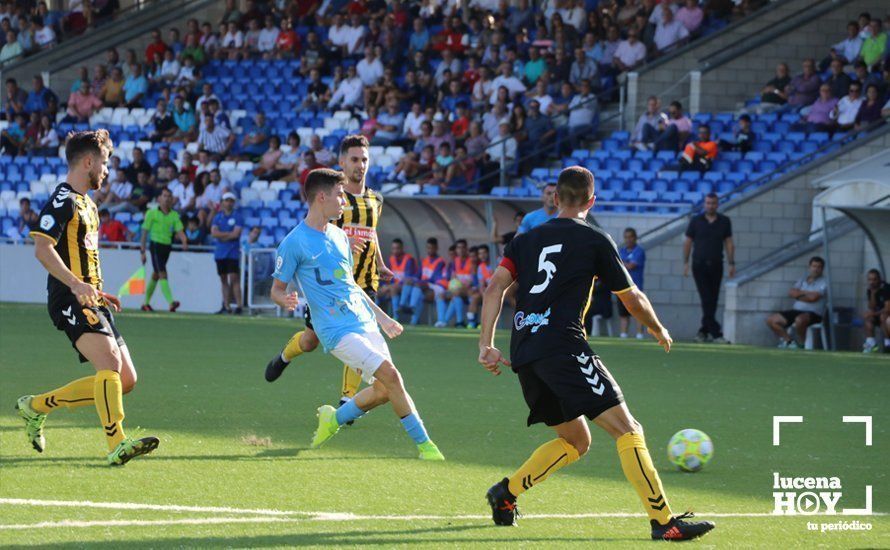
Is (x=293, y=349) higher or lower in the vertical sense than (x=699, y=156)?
lower

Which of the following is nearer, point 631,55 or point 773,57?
point 773,57

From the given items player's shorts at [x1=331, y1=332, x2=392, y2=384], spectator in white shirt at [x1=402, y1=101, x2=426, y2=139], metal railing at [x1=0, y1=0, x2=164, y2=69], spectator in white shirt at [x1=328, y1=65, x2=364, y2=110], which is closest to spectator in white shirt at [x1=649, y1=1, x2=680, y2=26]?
spectator in white shirt at [x1=402, y1=101, x2=426, y2=139]

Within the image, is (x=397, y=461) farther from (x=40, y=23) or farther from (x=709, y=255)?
(x=40, y=23)

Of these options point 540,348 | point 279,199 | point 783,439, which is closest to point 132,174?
point 279,199

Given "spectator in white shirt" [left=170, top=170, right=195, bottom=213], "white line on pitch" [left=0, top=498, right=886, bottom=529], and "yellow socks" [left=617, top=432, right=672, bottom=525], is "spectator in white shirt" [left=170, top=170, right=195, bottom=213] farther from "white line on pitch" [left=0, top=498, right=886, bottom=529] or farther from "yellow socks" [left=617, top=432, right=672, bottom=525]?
"yellow socks" [left=617, top=432, right=672, bottom=525]

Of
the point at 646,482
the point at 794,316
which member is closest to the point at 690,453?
the point at 646,482

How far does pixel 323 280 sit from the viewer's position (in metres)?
8.80

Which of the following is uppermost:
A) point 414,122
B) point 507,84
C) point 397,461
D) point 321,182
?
point 507,84

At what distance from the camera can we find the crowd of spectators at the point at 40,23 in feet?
117

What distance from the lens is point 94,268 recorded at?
339 inches

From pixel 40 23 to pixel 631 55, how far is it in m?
16.7

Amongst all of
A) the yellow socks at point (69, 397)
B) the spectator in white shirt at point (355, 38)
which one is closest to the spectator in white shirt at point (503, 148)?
the spectator in white shirt at point (355, 38)

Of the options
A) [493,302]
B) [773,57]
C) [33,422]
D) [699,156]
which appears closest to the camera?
[493,302]

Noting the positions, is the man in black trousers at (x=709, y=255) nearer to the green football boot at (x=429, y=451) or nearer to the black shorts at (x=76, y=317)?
the green football boot at (x=429, y=451)
